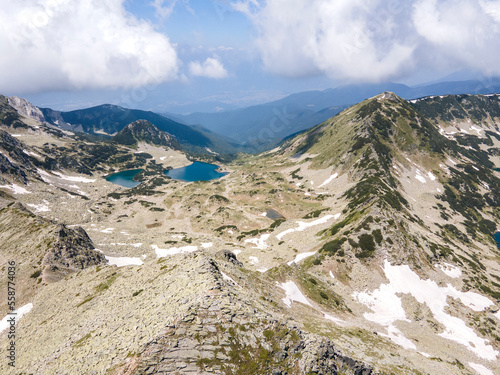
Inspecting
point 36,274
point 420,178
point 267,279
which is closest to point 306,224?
point 267,279

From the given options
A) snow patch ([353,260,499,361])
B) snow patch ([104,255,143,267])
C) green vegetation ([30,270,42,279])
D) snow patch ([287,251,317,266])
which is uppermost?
green vegetation ([30,270,42,279])

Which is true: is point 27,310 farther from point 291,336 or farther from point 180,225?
point 180,225

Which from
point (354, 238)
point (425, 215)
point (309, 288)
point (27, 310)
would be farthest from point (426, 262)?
point (27, 310)

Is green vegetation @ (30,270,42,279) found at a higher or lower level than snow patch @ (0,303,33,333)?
higher

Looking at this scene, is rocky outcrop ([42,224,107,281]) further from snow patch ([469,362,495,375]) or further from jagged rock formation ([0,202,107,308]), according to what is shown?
snow patch ([469,362,495,375])

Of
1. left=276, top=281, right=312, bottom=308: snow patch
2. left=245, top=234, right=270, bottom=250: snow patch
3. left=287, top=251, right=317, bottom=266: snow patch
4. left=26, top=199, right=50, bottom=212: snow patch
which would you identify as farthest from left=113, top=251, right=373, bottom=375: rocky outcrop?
left=26, top=199, right=50, bottom=212: snow patch

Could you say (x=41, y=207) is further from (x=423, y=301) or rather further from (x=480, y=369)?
(x=480, y=369)
